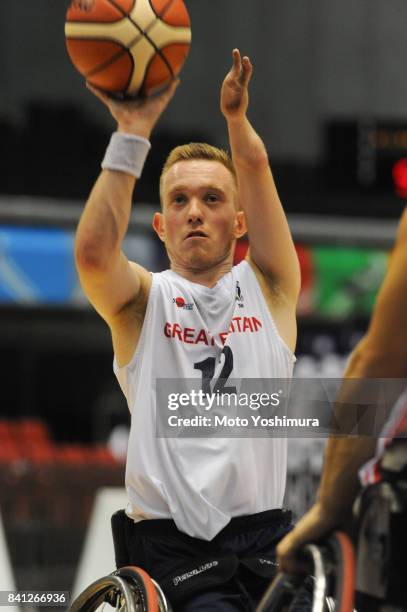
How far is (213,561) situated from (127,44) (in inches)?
60.4

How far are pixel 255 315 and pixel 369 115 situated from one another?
401 inches

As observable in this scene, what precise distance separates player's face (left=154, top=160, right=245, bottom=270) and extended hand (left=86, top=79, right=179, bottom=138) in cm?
44

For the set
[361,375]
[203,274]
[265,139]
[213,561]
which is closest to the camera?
[361,375]

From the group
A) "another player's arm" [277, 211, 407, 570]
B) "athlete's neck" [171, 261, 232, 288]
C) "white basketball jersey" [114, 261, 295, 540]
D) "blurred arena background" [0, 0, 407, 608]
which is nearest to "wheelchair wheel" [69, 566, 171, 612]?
"white basketball jersey" [114, 261, 295, 540]

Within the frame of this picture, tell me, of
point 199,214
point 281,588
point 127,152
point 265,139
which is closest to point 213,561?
point 281,588

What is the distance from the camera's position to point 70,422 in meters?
17.0

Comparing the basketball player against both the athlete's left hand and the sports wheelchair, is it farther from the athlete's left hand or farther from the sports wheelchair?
the sports wheelchair

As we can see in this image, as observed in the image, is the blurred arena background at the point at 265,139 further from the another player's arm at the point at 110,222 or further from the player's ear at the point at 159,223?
the another player's arm at the point at 110,222

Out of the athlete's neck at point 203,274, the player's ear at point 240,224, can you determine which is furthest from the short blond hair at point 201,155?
the athlete's neck at point 203,274

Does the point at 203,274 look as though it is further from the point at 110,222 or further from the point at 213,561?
the point at 213,561

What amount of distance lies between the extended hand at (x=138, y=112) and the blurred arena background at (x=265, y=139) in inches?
380

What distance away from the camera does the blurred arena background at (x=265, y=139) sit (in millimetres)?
13922

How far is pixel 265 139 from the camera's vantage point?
1466cm

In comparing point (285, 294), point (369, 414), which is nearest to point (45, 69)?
point (285, 294)
